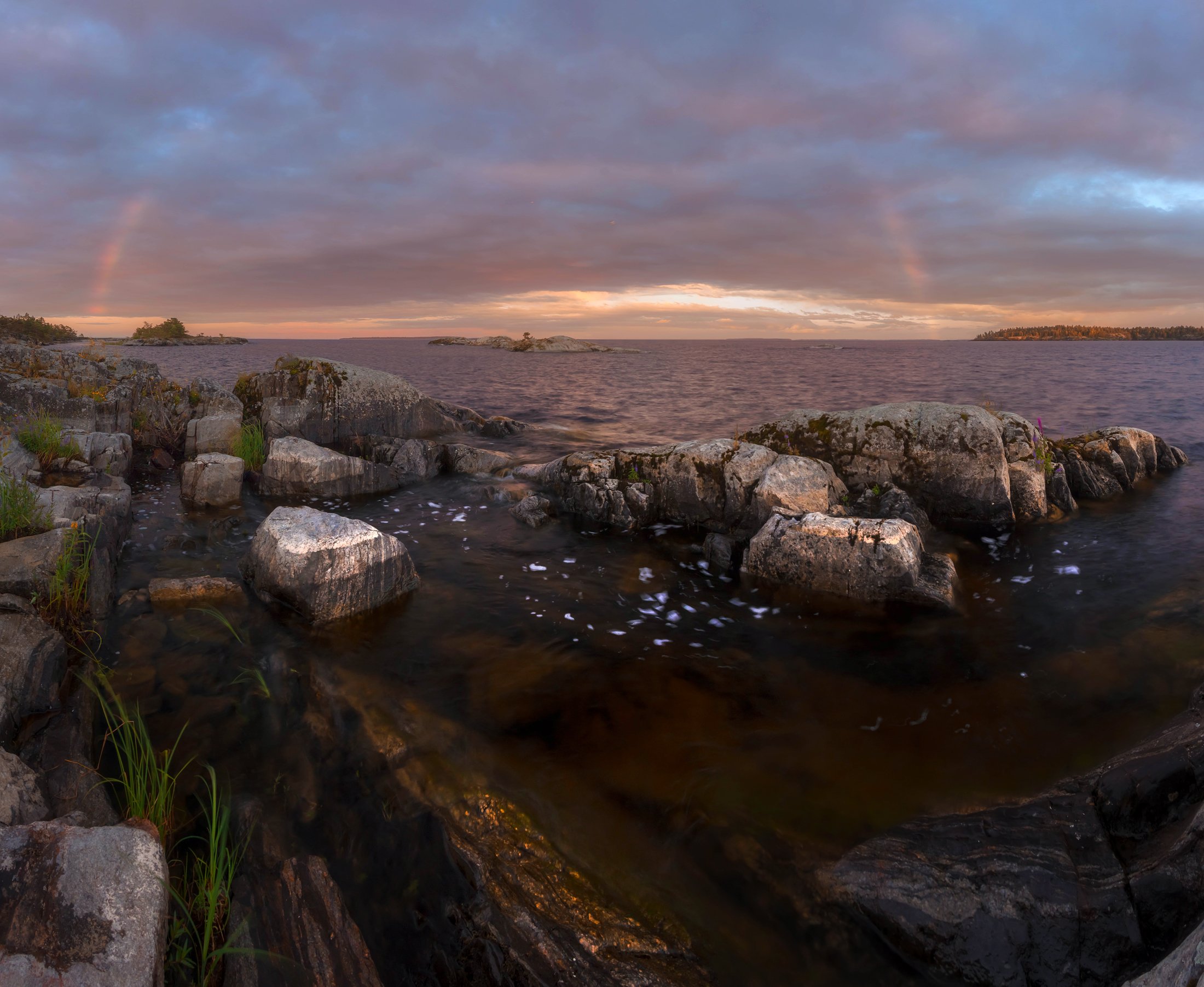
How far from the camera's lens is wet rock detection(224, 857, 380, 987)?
3533 mm

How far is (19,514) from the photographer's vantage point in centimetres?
780

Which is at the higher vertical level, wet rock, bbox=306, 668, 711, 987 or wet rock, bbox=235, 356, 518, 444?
wet rock, bbox=235, 356, 518, 444

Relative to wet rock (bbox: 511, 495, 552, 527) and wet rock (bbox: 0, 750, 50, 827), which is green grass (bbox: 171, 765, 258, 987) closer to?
wet rock (bbox: 0, 750, 50, 827)

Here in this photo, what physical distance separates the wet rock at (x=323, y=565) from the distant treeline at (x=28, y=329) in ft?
231

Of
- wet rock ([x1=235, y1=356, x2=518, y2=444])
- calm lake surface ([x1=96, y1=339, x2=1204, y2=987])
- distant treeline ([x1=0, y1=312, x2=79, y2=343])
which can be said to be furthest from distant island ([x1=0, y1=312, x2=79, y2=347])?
calm lake surface ([x1=96, y1=339, x2=1204, y2=987])

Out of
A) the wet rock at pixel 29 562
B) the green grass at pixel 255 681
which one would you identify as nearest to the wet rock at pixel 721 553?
the green grass at pixel 255 681

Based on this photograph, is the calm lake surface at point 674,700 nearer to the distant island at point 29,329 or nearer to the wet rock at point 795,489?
the wet rock at point 795,489

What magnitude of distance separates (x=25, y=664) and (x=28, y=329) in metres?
88.6

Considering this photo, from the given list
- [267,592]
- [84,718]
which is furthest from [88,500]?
[84,718]

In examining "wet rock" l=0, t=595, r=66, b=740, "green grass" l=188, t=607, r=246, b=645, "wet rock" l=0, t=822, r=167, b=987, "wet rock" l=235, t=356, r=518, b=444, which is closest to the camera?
"wet rock" l=0, t=822, r=167, b=987

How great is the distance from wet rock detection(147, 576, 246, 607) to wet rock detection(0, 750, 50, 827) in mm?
4170

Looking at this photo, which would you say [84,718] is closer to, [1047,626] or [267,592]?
[267,592]

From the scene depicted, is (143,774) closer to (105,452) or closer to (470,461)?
(105,452)

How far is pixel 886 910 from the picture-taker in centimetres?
407
